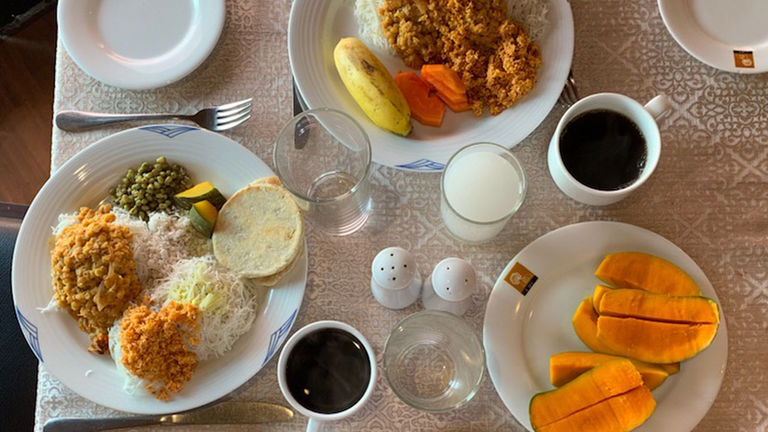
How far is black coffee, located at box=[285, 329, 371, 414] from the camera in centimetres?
102

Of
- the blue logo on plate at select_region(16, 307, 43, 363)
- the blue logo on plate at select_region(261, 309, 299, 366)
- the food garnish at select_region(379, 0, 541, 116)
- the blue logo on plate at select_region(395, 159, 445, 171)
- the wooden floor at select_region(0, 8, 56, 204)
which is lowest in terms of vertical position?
the wooden floor at select_region(0, 8, 56, 204)

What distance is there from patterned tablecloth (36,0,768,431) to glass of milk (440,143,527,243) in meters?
0.11

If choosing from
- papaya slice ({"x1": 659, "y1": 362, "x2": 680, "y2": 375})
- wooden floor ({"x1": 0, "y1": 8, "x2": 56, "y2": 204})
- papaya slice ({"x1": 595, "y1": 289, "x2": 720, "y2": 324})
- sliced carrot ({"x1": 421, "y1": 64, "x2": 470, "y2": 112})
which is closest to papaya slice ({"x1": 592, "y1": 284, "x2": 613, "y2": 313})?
papaya slice ({"x1": 595, "y1": 289, "x2": 720, "y2": 324})

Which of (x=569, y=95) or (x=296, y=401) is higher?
(x=569, y=95)

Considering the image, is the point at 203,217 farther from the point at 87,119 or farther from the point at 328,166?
the point at 87,119

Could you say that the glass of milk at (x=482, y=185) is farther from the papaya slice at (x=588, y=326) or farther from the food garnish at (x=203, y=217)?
the food garnish at (x=203, y=217)

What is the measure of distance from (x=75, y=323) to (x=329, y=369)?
49 cm

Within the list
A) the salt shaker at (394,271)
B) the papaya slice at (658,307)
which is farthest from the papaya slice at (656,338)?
the salt shaker at (394,271)

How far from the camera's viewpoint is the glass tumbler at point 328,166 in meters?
1.09

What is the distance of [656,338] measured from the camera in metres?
0.99

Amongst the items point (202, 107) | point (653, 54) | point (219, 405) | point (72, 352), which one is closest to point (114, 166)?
point (202, 107)

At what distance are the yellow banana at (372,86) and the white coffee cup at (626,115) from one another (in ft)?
0.96

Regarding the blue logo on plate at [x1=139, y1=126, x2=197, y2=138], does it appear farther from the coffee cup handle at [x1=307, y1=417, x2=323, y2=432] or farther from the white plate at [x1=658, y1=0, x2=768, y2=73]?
the white plate at [x1=658, y1=0, x2=768, y2=73]

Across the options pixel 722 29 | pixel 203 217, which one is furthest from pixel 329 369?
pixel 722 29
